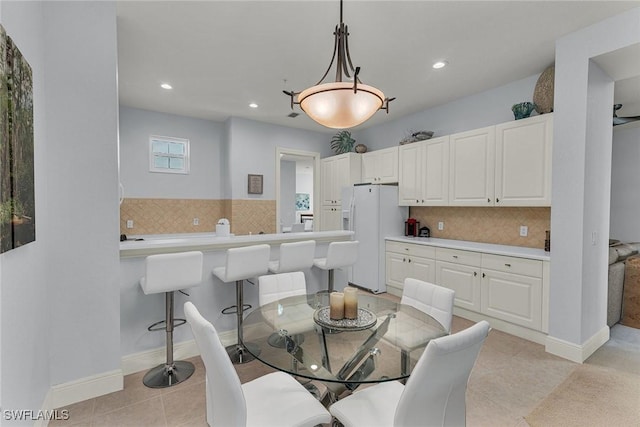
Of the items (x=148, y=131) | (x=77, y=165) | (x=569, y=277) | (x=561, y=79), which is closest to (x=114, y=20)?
(x=77, y=165)

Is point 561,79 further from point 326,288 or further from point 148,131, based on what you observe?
point 148,131

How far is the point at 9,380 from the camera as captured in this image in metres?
1.32

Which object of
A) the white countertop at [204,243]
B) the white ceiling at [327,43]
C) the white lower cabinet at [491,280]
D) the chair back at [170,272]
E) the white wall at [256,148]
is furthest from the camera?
the white wall at [256,148]

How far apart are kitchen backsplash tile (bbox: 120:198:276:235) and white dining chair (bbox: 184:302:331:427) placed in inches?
141

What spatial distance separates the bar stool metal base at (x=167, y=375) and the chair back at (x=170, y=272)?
0.70 m

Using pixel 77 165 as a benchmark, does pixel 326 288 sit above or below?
below

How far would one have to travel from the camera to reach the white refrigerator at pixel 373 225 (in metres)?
4.41

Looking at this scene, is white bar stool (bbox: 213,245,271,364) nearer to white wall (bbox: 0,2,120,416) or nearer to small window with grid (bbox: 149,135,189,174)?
white wall (bbox: 0,2,120,416)

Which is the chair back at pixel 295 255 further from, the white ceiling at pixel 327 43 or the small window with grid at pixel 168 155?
the small window with grid at pixel 168 155

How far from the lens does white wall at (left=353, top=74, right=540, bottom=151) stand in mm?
3492

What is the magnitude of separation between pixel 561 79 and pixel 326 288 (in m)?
2.99

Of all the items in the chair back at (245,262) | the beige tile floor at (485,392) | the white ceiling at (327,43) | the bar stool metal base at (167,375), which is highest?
the white ceiling at (327,43)

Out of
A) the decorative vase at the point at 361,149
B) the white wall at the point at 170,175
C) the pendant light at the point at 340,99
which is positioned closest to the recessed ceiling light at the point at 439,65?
the pendant light at the point at 340,99

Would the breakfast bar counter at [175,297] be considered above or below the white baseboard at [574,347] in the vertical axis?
above
